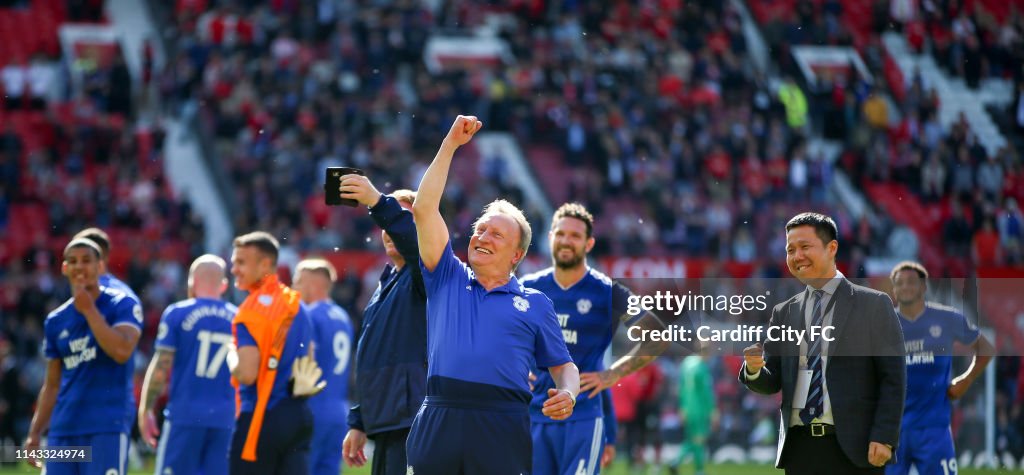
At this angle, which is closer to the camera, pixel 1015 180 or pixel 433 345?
pixel 433 345

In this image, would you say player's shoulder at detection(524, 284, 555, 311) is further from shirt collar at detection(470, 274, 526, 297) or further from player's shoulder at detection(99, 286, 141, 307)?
player's shoulder at detection(99, 286, 141, 307)

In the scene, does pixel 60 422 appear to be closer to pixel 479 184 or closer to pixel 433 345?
pixel 433 345

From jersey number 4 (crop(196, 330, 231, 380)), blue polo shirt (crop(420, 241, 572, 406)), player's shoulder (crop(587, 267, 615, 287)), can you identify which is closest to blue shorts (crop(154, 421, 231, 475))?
jersey number 4 (crop(196, 330, 231, 380))

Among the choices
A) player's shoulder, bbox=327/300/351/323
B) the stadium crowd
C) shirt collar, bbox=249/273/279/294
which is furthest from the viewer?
the stadium crowd

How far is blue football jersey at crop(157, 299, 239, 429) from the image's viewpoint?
9508 mm

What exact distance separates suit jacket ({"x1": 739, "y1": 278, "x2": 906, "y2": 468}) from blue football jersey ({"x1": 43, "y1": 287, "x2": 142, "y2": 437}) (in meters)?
4.30

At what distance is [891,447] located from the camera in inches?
255

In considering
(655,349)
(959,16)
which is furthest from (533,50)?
(655,349)

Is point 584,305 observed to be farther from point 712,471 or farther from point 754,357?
point 712,471

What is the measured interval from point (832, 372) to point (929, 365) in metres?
3.37

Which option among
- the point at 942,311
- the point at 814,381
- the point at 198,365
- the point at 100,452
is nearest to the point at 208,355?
the point at 198,365

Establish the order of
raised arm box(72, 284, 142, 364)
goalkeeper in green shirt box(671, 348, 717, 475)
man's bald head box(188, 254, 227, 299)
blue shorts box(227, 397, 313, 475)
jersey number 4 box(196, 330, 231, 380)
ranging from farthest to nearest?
goalkeeper in green shirt box(671, 348, 717, 475), man's bald head box(188, 254, 227, 299), jersey number 4 box(196, 330, 231, 380), raised arm box(72, 284, 142, 364), blue shorts box(227, 397, 313, 475)

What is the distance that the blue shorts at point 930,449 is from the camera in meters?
9.48

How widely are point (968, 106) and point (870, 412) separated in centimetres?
1964
